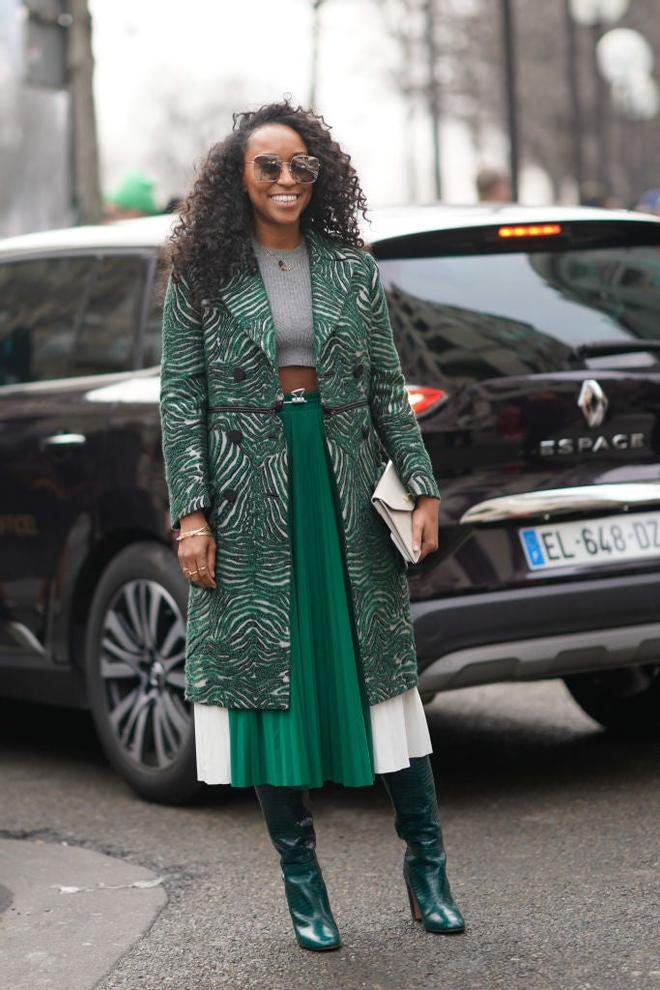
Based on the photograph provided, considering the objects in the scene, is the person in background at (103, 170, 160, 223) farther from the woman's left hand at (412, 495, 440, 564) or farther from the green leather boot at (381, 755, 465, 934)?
the green leather boot at (381, 755, 465, 934)

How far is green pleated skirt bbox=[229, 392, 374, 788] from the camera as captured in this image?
4215 millimetres

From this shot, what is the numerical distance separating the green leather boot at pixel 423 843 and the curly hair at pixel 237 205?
1176mm

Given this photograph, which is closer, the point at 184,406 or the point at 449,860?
the point at 184,406

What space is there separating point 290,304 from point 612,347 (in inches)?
66.7

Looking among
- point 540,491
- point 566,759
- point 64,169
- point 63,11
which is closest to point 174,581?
point 540,491

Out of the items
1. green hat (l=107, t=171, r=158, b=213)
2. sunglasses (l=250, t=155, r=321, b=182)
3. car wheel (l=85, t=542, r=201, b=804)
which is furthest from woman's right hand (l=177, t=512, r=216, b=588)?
green hat (l=107, t=171, r=158, b=213)

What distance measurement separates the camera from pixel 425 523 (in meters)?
4.34

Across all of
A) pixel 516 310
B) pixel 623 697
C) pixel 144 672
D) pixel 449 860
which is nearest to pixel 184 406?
pixel 449 860

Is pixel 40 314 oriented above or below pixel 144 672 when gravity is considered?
above

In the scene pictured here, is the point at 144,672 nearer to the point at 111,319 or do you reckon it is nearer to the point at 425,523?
the point at 111,319

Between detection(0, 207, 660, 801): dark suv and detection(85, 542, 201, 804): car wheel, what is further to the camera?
detection(85, 542, 201, 804): car wheel

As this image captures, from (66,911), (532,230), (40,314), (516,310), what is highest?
(532,230)

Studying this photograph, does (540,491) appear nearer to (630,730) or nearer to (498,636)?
(498,636)

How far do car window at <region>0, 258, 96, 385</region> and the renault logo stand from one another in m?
1.85
